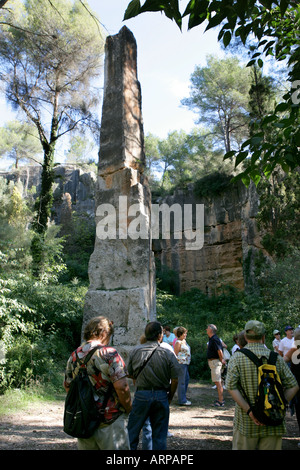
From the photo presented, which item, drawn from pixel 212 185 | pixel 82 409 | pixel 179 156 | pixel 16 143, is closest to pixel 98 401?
pixel 82 409

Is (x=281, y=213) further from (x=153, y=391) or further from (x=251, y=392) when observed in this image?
(x=251, y=392)

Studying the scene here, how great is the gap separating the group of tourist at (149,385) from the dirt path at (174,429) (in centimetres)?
149

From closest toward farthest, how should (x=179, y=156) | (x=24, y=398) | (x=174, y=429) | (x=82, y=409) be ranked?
(x=82, y=409) → (x=174, y=429) → (x=24, y=398) → (x=179, y=156)

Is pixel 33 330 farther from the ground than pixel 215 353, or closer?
farther from the ground

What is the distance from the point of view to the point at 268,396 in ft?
8.81

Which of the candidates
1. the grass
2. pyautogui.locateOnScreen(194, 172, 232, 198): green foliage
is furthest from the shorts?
pyautogui.locateOnScreen(194, 172, 232, 198): green foliage

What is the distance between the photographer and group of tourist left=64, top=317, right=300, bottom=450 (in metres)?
2.56

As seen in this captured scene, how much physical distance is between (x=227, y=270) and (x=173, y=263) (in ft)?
12.1

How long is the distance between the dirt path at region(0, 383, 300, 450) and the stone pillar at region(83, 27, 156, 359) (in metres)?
1.65

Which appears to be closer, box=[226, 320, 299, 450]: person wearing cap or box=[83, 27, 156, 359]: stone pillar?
box=[226, 320, 299, 450]: person wearing cap

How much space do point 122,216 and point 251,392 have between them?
18.5 feet

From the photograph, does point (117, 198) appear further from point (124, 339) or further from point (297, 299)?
point (297, 299)

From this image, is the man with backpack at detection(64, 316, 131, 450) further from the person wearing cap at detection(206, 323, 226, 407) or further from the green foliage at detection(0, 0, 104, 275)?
the green foliage at detection(0, 0, 104, 275)

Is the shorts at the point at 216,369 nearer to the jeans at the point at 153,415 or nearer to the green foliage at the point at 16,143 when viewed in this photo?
the jeans at the point at 153,415
